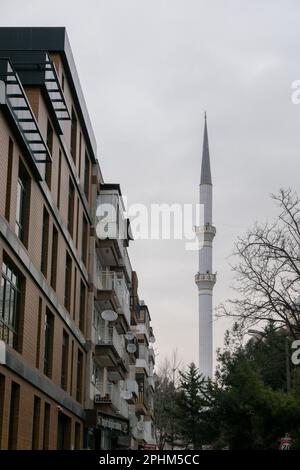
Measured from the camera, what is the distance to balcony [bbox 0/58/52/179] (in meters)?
21.8

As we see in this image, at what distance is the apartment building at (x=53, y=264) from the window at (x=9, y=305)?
3 cm

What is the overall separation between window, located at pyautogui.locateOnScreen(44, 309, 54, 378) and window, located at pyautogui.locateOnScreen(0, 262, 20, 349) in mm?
4505

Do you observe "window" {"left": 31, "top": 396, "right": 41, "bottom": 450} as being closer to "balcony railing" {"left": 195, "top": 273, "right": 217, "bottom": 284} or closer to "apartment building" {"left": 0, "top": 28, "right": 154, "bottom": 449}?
"apartment building" {"left": 0, "top": 28, "right": 154, "bottom": 449}

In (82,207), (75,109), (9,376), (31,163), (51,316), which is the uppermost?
(75,109)

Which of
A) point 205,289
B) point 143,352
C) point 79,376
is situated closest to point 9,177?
point 79,376

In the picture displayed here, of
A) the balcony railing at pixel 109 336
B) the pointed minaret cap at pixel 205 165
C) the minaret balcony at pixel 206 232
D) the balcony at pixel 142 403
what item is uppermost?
the pointed minaret cap at pixel 205 165

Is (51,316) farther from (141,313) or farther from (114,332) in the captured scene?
(141,313)

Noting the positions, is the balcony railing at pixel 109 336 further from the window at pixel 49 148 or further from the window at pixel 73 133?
the window at pixel 49 148

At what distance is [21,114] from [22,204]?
9.68 ft

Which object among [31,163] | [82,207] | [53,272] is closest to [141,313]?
[82,207]

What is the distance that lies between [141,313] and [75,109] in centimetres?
4019

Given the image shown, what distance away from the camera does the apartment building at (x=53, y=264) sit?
22.9 metres

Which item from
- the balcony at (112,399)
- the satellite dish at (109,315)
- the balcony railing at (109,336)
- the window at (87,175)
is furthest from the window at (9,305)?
the balcony railing at (109,336)
